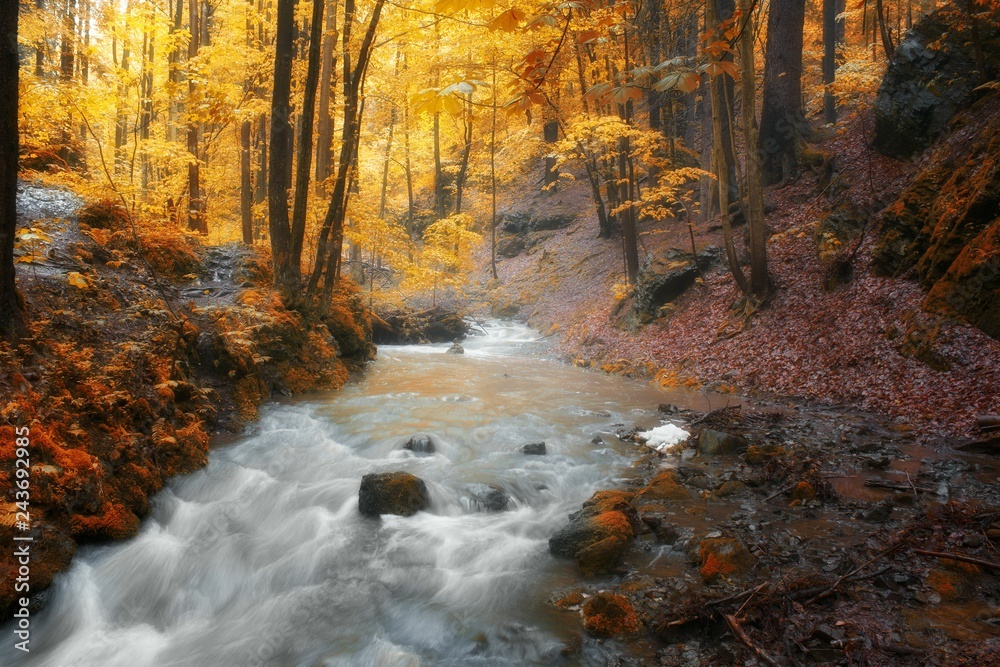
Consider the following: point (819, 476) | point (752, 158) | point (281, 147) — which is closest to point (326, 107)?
point (281, 147)

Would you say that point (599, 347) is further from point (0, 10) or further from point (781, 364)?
point (0, 10)

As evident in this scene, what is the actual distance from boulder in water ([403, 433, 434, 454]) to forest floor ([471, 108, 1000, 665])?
3.20 metres

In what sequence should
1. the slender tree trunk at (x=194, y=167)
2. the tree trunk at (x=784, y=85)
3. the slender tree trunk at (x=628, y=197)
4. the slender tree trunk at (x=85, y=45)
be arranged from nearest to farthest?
the slender tree trunk at (x=85, y=45)
the slender tree trunk at (x=194, y=167)
the tree trunk at (x=784, y=85)
the slender tree trunk at (x=628, y=197)

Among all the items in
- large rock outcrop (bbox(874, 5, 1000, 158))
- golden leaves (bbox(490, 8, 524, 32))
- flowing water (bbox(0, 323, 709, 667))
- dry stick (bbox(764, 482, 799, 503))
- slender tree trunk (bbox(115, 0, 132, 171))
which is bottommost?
flowing water (bbox(0, 323, 709, 667))

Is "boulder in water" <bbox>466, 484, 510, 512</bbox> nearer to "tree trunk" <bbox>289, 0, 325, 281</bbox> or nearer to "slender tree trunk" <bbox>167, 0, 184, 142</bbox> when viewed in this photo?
"tree trunk" <bbox>289, 0, 325, 281</bbox>

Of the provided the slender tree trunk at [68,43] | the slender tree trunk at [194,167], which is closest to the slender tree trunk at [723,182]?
the slender tree trunk at [194,167]

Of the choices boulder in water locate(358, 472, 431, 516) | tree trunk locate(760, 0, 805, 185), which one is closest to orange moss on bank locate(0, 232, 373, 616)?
boulder in water locate(358, 472, 431, 516)

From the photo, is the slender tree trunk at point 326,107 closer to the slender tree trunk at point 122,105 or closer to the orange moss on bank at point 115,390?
the slender tree trunk at point 122,105

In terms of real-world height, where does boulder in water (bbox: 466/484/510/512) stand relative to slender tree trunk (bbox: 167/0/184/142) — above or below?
below

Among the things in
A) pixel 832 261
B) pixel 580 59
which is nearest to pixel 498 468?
pixel 832 261

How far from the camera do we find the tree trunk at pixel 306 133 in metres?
9.25

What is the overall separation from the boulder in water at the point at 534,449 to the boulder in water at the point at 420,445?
1.45m

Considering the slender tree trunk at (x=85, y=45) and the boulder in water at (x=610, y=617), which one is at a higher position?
the slender tree trunk at (x=85, y=45)

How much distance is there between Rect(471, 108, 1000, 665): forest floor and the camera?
3.71 meters
